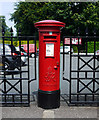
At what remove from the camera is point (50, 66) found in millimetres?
4320

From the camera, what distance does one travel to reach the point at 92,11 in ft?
88.8

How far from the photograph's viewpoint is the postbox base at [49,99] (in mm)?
4418

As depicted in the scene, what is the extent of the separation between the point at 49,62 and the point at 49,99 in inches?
38.1

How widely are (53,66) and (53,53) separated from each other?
329mm

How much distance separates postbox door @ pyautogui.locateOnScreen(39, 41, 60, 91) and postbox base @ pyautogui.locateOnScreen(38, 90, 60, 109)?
0.11 metres

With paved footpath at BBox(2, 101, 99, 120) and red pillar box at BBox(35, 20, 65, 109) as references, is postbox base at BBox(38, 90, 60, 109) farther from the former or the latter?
paved footpath at BBox(2, 101, 99, 120)

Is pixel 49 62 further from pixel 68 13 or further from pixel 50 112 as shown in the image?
pixel 68 13

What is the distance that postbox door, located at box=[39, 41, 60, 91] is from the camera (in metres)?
4.29

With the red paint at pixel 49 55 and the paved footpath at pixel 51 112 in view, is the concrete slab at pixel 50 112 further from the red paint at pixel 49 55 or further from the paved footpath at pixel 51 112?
the red paint at pixel 49 55

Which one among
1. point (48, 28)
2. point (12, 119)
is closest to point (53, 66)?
point (48, 28)

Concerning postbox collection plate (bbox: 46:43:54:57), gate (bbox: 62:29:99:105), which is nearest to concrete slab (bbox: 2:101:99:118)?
gate (bbox: 62:29:99:105)

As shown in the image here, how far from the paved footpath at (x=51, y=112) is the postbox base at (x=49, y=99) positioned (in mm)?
126

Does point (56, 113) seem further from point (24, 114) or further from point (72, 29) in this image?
point (72, 29)

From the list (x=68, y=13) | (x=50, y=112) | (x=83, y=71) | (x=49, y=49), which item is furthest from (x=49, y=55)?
(x=68, y=13)
